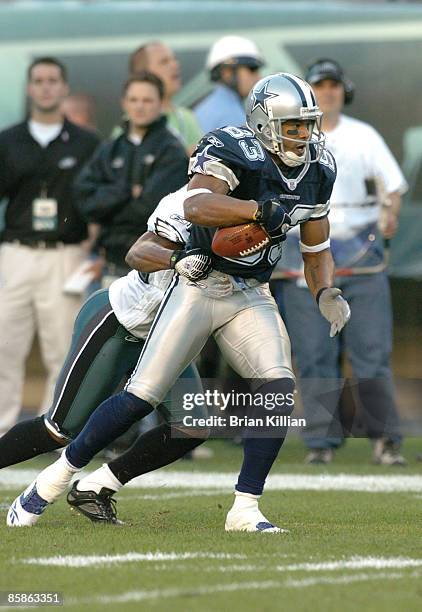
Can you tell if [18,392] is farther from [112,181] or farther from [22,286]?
[112,181]

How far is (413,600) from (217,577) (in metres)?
0.58

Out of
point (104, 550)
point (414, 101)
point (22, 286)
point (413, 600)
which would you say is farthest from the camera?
point (414, 101)

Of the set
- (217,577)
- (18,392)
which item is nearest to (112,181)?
(18,392)

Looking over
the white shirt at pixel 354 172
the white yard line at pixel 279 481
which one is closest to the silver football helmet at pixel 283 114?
the white yard line at pixel 279 481

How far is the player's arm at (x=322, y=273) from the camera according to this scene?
5.30 metres

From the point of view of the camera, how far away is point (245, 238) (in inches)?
191

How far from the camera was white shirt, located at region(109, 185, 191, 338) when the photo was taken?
5277 millimetres

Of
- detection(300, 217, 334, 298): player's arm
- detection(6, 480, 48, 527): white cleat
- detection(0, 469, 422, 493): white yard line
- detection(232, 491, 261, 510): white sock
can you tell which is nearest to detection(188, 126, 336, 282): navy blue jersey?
detection(300, 217, 334, 298): player's arm

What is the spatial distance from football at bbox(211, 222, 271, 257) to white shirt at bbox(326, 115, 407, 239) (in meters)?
2.93

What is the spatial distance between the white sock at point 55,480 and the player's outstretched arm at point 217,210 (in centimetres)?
99

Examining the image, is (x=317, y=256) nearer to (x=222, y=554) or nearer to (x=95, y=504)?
(x=95, y=504)

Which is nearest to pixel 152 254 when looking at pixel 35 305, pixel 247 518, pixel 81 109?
pixel 247 518

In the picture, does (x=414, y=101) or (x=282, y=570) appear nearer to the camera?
(x=282, y=570)

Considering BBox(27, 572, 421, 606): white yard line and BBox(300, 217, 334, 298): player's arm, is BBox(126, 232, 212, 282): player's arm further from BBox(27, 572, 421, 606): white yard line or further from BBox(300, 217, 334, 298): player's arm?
BBox(27, 572, 421, 606): white yard line
